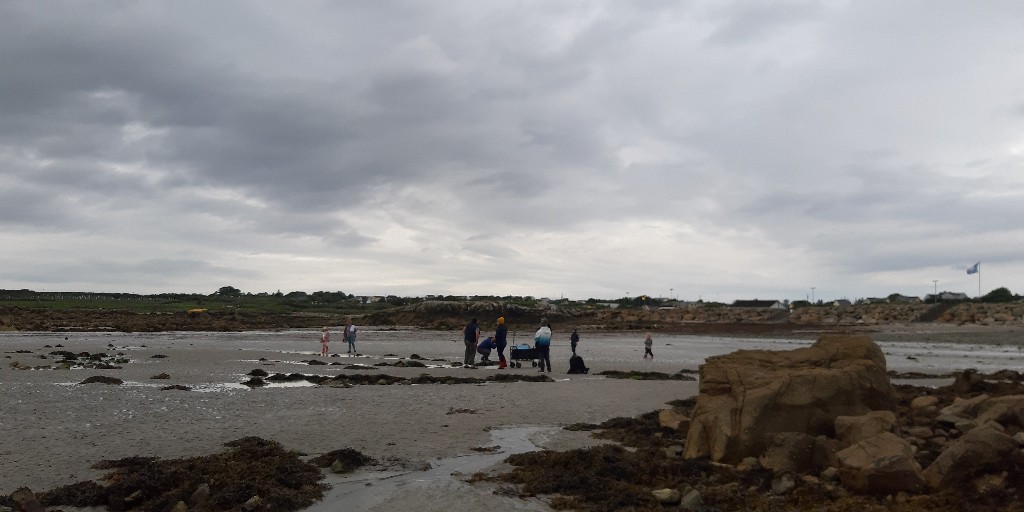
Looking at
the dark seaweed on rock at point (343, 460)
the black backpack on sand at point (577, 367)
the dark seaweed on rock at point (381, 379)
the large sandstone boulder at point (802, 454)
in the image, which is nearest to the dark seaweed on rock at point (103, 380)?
the dark seaweed on rock at point (381, 379)

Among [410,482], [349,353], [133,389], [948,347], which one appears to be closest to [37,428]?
[133,389]

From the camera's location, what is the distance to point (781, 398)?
10.0m

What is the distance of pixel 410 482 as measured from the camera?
8930 millimetres

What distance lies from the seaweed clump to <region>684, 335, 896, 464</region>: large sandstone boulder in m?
5.43

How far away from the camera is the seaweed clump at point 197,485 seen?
7.81 meters

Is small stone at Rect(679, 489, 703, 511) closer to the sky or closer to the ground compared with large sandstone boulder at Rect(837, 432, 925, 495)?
closer to the ground

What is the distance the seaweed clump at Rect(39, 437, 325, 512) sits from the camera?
781cm

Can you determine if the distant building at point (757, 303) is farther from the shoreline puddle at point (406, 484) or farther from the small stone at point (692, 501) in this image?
the small stone at point (692, 501)

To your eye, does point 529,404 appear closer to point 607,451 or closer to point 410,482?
point 607,451

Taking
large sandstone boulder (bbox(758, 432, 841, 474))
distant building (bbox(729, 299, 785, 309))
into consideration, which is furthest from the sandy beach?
distant building (bbox(729, 299, 785, 309))

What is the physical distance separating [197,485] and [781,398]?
303 inches

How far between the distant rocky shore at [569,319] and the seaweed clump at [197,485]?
56.4 m

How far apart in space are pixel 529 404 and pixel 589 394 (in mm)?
2541

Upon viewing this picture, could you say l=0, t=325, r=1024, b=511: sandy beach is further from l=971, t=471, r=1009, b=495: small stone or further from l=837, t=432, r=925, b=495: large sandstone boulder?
l=971, t=471, r=1009, b=495: small stone
